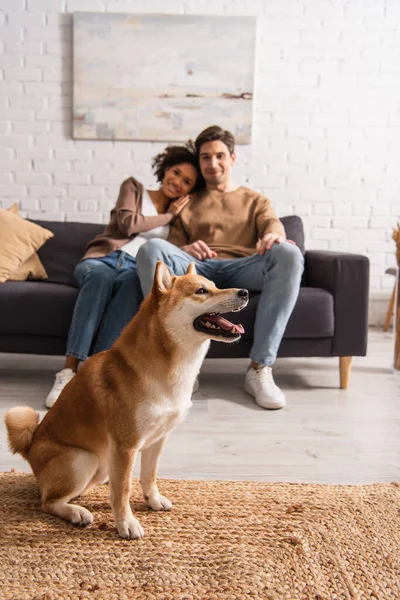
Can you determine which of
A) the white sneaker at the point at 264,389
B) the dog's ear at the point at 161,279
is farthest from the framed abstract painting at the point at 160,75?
the dog's ear at the point at 161,279

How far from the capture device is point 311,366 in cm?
286

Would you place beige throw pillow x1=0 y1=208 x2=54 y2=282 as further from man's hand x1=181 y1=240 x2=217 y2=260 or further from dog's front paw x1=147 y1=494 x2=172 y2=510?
dog's front paw x1=147 y1=494 x2=172 y2=510

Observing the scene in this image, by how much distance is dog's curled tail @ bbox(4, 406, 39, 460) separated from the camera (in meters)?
1.26

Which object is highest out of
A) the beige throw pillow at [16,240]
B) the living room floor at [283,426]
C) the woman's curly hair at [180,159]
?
the woman's curly hair at [180,159]

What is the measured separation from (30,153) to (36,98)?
0.36m

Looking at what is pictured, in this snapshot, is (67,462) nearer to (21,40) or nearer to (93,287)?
(93,287)

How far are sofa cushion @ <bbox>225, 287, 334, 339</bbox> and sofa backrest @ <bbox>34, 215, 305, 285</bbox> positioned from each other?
442mm

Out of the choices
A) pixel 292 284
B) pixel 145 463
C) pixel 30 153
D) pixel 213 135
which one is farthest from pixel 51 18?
pixel 145 463

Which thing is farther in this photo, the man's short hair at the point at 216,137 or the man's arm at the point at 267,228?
the man's short hair at the point at 216,137

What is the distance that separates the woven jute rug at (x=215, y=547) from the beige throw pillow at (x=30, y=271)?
1.36m

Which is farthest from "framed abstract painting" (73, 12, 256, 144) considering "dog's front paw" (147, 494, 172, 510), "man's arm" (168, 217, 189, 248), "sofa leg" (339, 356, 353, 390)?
"dog's front paw" (147, 494, 172, 510)

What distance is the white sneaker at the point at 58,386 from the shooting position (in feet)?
6.76

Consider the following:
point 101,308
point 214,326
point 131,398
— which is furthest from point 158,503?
point 101,308

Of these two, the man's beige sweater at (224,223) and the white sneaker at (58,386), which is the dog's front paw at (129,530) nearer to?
the white sneaker at (58,386)
